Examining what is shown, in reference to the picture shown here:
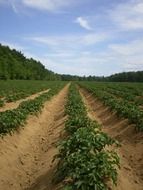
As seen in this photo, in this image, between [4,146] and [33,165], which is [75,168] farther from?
[4,146]

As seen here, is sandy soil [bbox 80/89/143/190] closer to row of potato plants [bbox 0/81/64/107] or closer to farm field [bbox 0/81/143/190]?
farm field [bbox 0/81/143/190]

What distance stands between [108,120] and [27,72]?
82.3 metres

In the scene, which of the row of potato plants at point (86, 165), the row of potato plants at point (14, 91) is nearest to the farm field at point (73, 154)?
the row of potato plants at point (86, 165)

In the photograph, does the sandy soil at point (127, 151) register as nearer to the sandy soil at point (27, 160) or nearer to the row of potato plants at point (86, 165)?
the row of potato plants at point (86, 165)

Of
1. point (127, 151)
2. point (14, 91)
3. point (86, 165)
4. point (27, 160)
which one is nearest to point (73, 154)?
point (86, 165)

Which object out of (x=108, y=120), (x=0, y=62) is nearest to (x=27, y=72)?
(x=0, y=62)

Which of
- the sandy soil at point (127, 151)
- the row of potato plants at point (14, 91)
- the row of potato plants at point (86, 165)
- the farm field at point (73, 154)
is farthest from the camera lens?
the row of potato plants at point (14, 91)

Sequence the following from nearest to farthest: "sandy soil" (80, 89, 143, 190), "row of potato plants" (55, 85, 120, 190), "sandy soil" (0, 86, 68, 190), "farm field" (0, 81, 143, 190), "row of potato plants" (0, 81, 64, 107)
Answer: "row of potato plants" (55, 85, 120, 190) < "farm field" (0, 81, 143, 190) < "sandy soil" (80, 89, 143, 190) < "sandy soil" (0, 86, 68, 190) < "row of potato plants" (0, 81, 64, 107)

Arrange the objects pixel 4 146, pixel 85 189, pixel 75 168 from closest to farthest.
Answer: pixel 85 189, pixel 75 168, pixel 4 146

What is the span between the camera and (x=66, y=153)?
25.3 feet

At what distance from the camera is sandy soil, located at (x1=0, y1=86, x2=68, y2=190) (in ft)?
26.8

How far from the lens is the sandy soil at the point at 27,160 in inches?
321

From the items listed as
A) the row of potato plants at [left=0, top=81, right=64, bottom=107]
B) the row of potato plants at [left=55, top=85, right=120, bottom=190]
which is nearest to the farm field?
the row of potato plants at [left=55, top=85, right=120, bottom=190]

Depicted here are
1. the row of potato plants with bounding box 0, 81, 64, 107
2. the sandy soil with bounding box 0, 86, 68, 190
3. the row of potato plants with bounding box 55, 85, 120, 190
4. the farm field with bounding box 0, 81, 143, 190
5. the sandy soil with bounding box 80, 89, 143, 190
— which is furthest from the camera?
the row of potato plants with bounding box 0, 81, 64, 107
